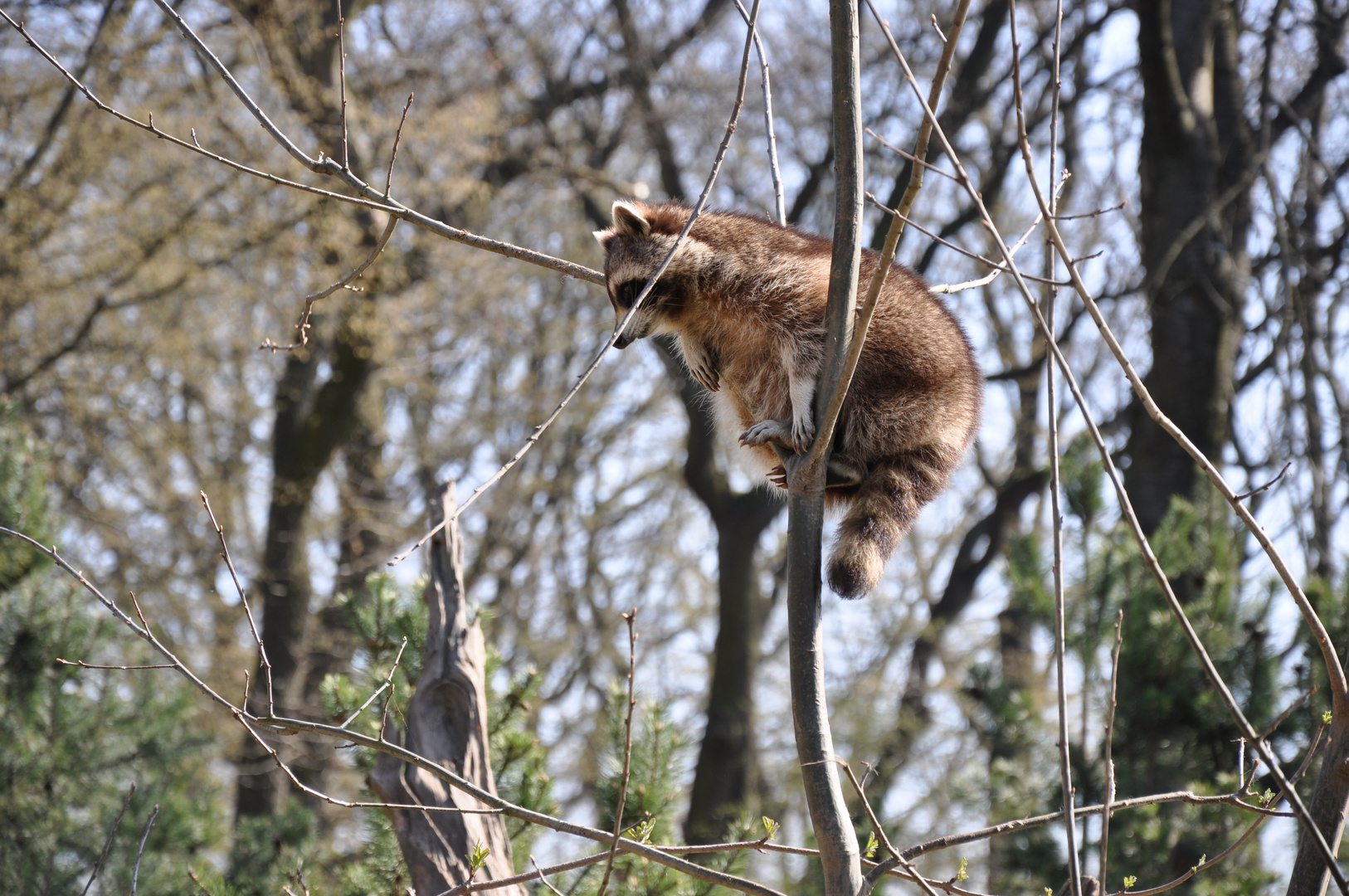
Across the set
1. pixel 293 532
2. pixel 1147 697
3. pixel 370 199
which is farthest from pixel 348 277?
pixel 293 532

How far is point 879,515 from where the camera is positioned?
113 inches

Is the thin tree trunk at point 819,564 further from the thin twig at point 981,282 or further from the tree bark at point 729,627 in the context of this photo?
the tree bark at point 729,627

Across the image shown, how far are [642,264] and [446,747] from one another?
5.03 feet

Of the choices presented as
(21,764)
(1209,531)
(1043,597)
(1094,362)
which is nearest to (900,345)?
(1043,597)

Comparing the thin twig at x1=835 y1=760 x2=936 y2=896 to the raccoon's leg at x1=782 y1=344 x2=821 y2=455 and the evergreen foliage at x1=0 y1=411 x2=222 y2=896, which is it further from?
the evergreen foliage at x1=0 y1=411 x2=222 y2=896

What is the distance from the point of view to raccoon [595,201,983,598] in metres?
2.94

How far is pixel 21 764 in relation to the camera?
480 centimetres

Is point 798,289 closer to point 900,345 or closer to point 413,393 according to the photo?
point 900,345

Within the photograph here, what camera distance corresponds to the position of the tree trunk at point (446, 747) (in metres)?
3.02

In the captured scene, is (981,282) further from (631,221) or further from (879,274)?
(631,221)

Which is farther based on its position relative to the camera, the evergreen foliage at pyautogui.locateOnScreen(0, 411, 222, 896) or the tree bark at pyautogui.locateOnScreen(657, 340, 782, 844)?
the tree bark at pyautogui.locateOnScreen(657, 340, 782, 844)

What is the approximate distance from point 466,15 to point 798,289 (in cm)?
823

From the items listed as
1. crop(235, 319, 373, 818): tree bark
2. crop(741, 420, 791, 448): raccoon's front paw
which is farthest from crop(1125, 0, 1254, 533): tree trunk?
crop(235, 319, 373, 818): tree bark

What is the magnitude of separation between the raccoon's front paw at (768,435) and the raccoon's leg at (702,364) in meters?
0.48
